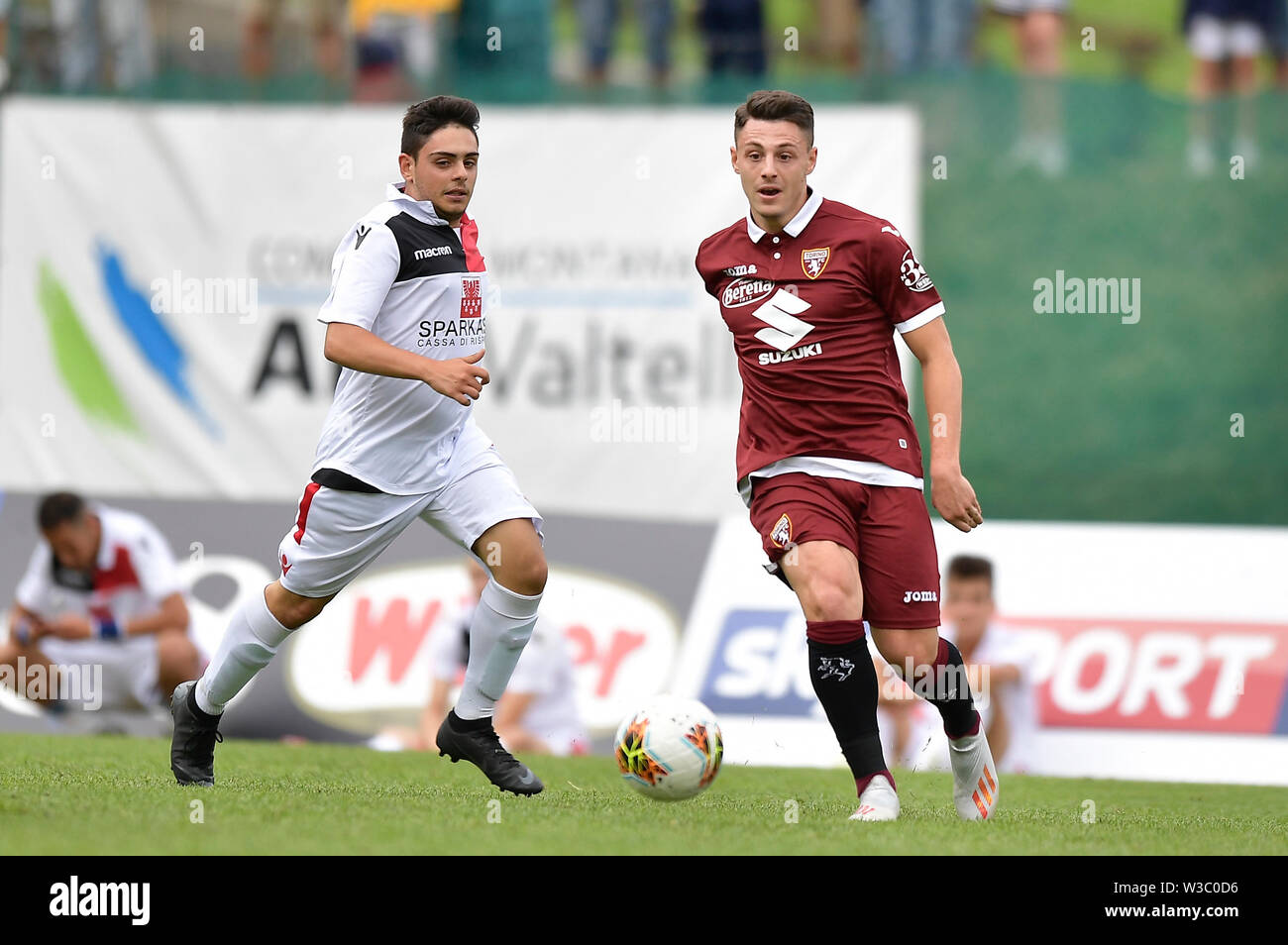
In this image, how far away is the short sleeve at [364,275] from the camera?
6.22 m

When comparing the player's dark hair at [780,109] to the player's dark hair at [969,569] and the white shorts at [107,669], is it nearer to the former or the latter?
the player's dark hair at [969,569]

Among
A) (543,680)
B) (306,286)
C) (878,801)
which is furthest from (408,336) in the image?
(306,286)

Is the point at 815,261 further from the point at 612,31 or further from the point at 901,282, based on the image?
the point at 612,31

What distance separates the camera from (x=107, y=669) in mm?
11117

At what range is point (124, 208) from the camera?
493 inches

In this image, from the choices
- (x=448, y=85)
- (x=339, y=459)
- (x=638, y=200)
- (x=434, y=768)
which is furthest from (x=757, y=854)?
(x=448, y=85)

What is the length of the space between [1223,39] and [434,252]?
881cm

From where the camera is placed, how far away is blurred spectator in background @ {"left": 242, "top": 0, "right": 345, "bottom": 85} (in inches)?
493

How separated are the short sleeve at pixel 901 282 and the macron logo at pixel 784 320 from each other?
0.91ft

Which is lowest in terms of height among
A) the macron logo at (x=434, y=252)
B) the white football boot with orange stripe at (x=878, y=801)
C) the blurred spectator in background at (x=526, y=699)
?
the blurred spectator in background at (x=526, y=699)

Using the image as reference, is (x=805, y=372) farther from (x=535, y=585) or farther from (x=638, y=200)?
(x=638, y=200)

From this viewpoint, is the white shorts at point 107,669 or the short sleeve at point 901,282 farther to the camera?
the white shorts at point 107,669

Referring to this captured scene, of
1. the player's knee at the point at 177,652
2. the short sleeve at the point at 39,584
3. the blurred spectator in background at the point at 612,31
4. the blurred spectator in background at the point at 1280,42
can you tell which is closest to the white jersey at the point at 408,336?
the player's knee at the point at 177,652
